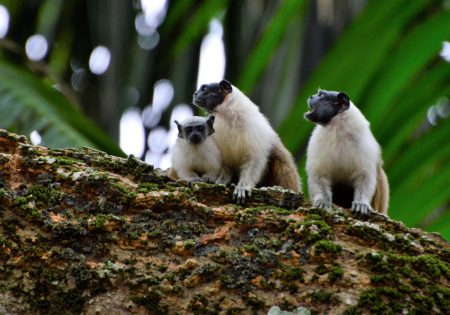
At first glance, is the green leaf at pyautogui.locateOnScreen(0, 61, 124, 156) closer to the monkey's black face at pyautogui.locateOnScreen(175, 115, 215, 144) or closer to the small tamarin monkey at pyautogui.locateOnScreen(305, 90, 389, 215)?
the monkey's black face at pyautogui.locateOnScreen(175, 115, 215, 144)

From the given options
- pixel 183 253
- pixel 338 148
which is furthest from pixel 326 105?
pixel 183 253

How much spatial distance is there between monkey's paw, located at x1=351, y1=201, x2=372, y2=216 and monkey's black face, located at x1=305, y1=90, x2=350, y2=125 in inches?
38.9

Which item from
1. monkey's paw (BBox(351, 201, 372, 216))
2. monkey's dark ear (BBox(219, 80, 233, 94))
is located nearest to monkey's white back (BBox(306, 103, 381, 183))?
monkey's paw (BBox(351, 201, 372, 216))

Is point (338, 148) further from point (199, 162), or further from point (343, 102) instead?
point (199, 162)

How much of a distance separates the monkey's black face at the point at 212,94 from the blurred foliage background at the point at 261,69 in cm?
132

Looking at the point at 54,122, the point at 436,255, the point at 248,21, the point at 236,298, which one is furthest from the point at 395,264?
the point at 248,21

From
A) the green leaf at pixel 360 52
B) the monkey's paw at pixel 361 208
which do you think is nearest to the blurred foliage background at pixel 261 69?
the green leaf at pixel 360 52

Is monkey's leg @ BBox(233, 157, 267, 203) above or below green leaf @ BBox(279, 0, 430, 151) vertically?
below

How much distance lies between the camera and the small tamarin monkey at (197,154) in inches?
265

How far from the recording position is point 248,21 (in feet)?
45.1

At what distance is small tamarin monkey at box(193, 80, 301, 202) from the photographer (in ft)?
22.4

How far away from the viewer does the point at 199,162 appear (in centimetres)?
Answer: 673

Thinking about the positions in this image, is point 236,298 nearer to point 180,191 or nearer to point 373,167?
point 180,191

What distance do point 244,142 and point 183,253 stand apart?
7.86 ft
